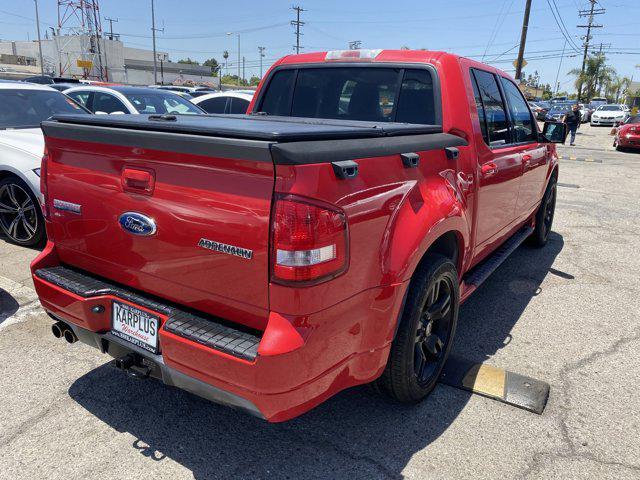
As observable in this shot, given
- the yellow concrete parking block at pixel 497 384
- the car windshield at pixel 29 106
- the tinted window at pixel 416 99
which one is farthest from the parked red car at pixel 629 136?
the car windshield at pixel 29 106

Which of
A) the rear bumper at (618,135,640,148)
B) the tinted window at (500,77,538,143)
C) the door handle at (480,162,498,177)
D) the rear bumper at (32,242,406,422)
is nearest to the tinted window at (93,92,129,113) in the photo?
the tinted window at (500,77,538,143)

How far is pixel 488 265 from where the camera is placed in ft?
13.1

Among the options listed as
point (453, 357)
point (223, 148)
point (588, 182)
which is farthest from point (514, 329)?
point (588, 182)

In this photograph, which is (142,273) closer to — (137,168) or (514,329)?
(137,168)

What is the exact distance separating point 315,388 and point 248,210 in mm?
787

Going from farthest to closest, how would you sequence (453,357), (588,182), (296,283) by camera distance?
(588,182) → (453,357) → (296,283)

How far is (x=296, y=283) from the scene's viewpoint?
73.3 inches

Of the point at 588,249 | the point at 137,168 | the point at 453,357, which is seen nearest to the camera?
the point at 137,168

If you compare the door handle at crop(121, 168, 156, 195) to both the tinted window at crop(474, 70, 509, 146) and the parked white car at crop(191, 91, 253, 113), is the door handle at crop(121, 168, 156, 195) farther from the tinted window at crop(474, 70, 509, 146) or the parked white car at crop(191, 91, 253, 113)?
the parked white car at crop(191, 91, 253, 113)

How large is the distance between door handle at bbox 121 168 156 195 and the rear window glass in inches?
74.0

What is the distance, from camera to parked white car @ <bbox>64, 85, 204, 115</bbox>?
8.55m

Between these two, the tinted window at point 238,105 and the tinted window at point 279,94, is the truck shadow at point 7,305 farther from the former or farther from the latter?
the tinted window at point 238,105

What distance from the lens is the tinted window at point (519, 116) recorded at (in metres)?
4.34

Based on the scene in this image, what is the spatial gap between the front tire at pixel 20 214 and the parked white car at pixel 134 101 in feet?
11.5
